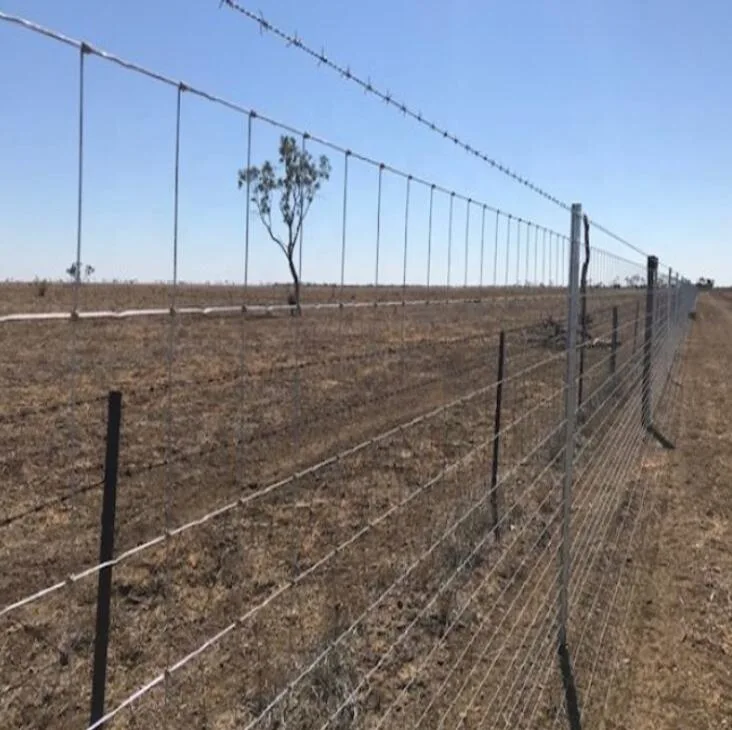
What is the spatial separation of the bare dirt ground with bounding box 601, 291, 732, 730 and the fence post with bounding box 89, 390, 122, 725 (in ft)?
6.52

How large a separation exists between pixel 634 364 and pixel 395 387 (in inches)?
118

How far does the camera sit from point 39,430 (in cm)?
737

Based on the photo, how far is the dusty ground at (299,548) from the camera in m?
3.31

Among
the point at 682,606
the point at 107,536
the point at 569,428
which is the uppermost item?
the point at 569,428

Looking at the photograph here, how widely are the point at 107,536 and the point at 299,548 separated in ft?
8.68

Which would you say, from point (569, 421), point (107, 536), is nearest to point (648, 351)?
point (569, 421)

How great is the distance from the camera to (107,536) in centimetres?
229

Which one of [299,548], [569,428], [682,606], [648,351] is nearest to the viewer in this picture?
[569,428]

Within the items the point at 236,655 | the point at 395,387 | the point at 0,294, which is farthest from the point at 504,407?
the point at 0,294

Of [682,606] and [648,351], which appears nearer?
[682,606]

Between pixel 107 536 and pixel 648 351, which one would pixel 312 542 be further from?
pixel 648 351

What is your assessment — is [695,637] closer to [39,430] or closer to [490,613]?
[490,613]

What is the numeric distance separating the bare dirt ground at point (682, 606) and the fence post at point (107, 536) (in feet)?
6.52

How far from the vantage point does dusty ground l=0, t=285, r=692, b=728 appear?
331 centimetres
